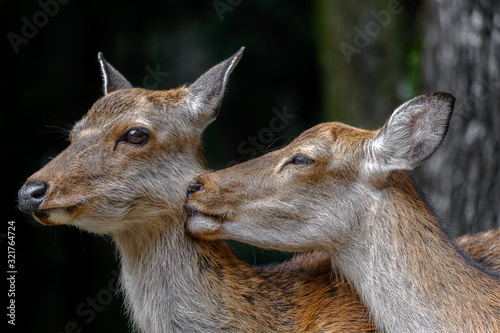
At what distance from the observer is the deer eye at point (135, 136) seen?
211 inches

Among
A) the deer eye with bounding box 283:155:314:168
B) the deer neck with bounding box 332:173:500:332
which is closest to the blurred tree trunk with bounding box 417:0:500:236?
the deer neck with bounding box 332:173:500:332

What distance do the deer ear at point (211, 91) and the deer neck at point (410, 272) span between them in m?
1.69

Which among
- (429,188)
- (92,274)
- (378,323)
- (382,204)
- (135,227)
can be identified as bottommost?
(92,274)

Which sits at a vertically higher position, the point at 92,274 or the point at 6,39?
the point at 6,39

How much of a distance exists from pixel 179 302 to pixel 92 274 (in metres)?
6.52

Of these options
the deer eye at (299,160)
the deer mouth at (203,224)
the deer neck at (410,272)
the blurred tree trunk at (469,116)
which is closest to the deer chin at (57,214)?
the deer mouth at (203,224)

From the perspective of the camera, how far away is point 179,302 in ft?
17.5

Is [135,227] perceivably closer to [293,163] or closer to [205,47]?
[293,163]

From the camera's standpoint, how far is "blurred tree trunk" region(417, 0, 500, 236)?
830cm

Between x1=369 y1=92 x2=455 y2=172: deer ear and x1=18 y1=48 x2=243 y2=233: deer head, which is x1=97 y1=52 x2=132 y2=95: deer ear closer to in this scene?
x1=18 y1=48 x2=243 y2=233: deer head

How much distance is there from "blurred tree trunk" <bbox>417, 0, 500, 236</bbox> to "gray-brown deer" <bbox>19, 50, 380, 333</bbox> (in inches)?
141

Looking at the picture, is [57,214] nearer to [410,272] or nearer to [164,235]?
[164,235]

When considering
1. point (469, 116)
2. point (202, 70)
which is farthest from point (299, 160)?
point (202, 70)

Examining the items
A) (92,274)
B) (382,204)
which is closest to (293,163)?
(382,204)
